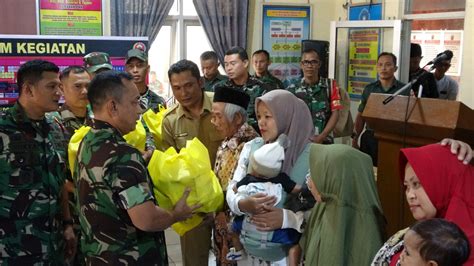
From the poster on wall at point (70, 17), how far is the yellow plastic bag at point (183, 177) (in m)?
4.13

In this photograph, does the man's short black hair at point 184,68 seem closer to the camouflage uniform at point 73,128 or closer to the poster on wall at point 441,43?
the camouflage uniform at point 73,128

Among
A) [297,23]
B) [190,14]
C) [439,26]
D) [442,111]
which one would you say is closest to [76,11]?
[190,14]

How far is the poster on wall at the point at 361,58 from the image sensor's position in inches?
235

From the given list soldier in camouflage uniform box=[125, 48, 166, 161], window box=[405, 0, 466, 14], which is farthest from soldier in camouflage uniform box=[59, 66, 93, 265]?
window box=[405, 0, 466, 14]

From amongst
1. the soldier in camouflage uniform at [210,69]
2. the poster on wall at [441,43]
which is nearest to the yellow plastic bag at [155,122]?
the soldier in camouflage uniform at [210,69]

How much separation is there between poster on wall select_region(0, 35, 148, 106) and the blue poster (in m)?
3.04

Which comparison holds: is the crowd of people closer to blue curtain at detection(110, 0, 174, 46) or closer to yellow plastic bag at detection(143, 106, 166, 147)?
yellow plastic bag at detection(143, 106, 166, 147)

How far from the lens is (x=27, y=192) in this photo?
7.45ft

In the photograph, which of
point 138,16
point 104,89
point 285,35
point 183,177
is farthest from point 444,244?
point 285,35

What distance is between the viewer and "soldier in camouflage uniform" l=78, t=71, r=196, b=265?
71.2 inches

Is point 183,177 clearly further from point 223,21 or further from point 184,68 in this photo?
point 223,21

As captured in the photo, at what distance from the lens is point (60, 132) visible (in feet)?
8.56

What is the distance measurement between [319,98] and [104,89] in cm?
292

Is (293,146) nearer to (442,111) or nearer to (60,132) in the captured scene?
(442,111)
